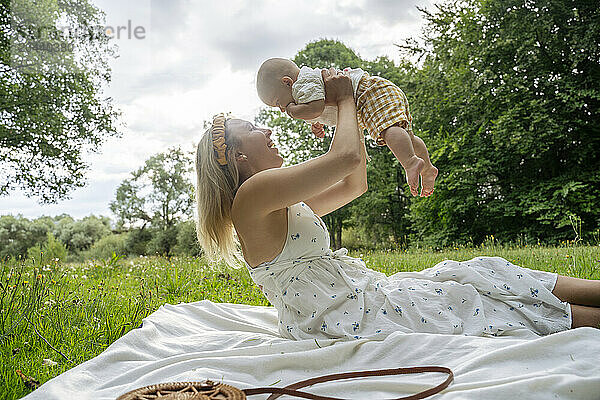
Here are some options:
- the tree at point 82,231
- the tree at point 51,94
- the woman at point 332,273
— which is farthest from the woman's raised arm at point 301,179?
the tree at point 82,231

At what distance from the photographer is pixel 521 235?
461 inches

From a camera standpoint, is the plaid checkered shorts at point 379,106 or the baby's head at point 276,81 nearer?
the plaid checkered shorts at point 379,106

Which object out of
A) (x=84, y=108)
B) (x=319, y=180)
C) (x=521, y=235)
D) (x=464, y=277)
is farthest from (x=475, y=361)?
(x=84, y=108)

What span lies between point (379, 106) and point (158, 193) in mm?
15667

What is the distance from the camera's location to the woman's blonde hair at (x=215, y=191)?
2326 mm

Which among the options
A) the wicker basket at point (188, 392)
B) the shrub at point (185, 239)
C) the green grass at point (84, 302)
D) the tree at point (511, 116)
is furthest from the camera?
the shrub at point (185, 239)

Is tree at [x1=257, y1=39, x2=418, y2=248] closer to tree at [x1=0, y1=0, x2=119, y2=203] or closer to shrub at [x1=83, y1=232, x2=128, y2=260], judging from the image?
tree at [x1=0, y1=0, x2=119, y2=203]

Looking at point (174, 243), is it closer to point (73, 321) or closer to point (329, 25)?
point (329, 25)

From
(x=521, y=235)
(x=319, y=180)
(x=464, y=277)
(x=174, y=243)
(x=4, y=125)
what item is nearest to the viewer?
(x=319, y=180)

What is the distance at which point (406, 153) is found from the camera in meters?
2.41

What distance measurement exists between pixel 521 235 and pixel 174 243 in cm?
1068

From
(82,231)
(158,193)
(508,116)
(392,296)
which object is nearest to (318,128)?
(392,296)

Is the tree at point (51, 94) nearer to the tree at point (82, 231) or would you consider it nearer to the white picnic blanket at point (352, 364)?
the tree at point (82, 231)

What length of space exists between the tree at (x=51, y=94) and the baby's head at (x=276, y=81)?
501 inches
